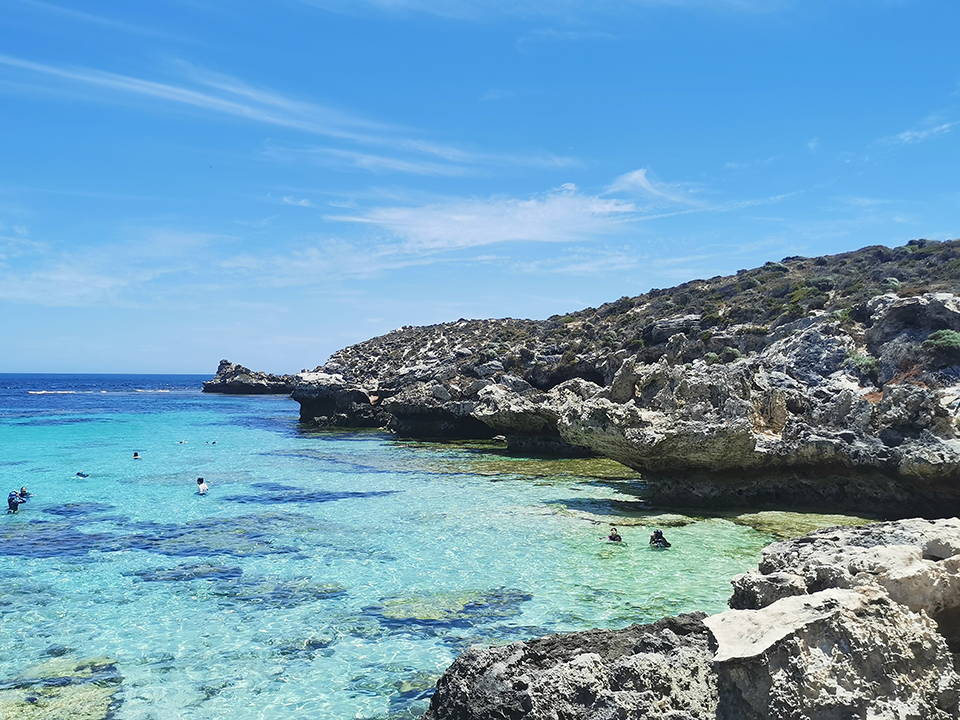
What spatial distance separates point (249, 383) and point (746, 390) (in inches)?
3792

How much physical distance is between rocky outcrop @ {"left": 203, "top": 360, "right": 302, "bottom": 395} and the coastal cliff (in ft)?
148

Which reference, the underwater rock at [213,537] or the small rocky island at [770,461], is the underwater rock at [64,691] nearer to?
the small rocky island at [770,461]

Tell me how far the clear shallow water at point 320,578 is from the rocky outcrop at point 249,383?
80.9m

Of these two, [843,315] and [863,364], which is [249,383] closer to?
[843,315]

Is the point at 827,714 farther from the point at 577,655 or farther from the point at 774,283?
the point at 774,283

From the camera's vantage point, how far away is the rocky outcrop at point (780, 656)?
3.94 m

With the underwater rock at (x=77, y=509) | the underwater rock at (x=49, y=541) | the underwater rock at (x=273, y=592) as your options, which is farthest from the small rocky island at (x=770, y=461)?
the underwater rock at (x=77, y=509)

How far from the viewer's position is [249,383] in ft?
344

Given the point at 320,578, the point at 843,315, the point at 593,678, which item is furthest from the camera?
the point at 843,315

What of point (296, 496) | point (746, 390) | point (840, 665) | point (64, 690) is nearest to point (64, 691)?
point (64, 690)

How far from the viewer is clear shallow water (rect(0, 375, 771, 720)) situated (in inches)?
335

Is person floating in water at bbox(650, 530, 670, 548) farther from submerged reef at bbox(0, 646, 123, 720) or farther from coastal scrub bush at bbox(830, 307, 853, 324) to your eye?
coastal scrub bush at bbox(830, 307, 853, 324)

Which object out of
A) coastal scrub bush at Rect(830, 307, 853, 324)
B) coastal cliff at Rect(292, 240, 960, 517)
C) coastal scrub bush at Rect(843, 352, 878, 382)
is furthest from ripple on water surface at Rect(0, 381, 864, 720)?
coastal scrub bush at Rect(830, 307, 853, 324)

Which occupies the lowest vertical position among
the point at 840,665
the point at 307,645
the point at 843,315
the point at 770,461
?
the point at 307,645
